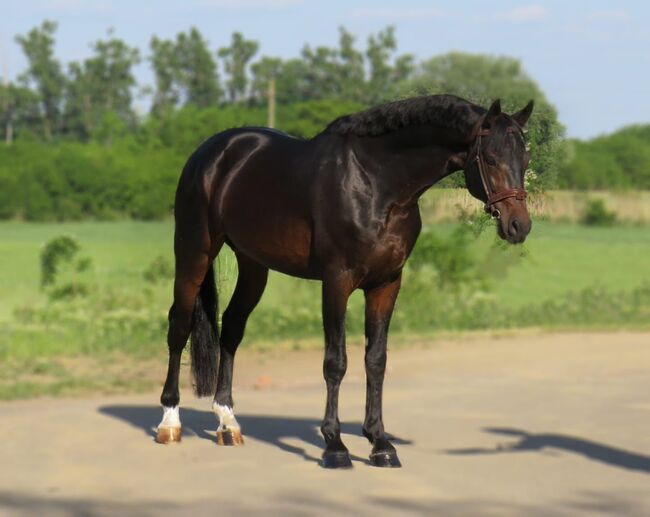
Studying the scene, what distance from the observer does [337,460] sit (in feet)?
21.7

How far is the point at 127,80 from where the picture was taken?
65.3 metres

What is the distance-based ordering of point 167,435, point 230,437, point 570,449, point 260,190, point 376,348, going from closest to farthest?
point 376,348
point 260,190
point 570,449
point 230,437
point 167,435

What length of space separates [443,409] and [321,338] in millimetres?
5305

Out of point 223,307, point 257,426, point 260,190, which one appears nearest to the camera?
point 260,190

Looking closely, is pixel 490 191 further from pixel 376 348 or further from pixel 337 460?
pixel 337 460

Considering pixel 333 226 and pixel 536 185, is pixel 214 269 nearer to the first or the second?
pixel 333 226

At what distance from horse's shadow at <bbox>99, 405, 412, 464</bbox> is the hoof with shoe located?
1.02ft

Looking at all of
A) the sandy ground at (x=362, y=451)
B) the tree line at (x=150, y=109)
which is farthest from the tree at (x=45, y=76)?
the sandy ground at (x=362, y=451)

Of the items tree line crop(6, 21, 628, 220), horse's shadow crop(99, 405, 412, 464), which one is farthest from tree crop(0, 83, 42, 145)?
horse's shadow crop(99, 405, 412, 464)

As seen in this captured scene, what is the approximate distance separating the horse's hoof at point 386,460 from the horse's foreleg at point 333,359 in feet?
0.47

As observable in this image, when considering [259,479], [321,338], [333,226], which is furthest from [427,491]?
[321,338]

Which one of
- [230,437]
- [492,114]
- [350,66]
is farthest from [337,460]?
[350,66]

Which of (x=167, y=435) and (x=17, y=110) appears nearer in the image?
(x=167, y=435)

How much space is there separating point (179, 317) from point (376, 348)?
151 cm
